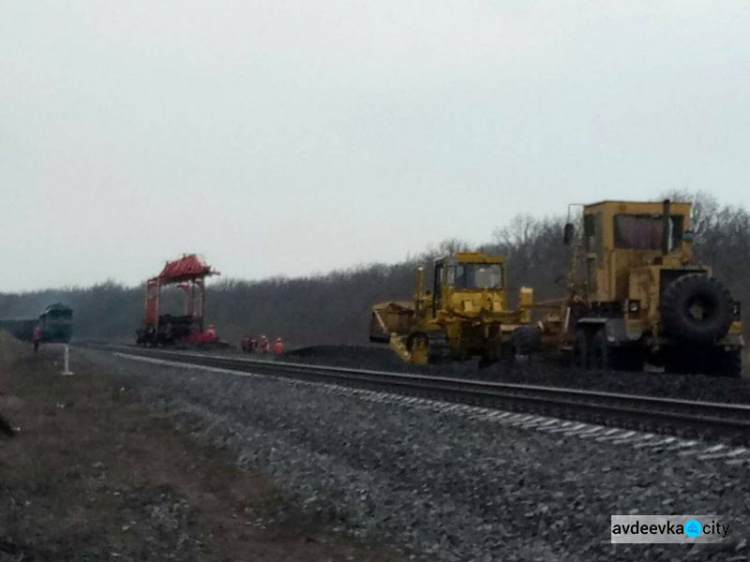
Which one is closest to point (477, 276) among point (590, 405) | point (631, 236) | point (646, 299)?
point (631, 236)

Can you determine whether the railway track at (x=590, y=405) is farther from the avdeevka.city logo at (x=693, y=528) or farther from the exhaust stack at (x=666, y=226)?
the exhaust stack at (x=666, y=226)

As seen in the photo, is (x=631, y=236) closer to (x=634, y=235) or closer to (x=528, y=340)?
(x=634, y=235)

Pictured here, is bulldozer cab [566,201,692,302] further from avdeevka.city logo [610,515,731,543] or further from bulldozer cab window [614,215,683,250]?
avdeevka.city logo [610,515,731,543]

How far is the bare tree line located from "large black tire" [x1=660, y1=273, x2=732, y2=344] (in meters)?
15.7

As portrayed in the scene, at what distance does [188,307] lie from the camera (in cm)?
6344

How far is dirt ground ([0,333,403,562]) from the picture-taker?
898 centimetres

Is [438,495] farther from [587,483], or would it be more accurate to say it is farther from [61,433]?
[61,433]

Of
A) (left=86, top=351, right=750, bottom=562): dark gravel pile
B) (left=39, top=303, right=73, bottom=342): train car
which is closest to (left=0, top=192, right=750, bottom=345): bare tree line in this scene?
(left=39, top=303, right=73, bottom=342): train car

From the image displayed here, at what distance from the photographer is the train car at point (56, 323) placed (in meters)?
79.2

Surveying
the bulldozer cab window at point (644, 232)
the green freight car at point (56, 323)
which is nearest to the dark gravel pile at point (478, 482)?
the bulldozer cab window at point (644, 232)

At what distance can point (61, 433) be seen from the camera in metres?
16.8

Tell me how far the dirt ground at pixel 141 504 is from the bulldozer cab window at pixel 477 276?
14118mm

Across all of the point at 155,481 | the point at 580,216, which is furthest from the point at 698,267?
the point at 155,481

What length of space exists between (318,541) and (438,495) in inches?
63.2
